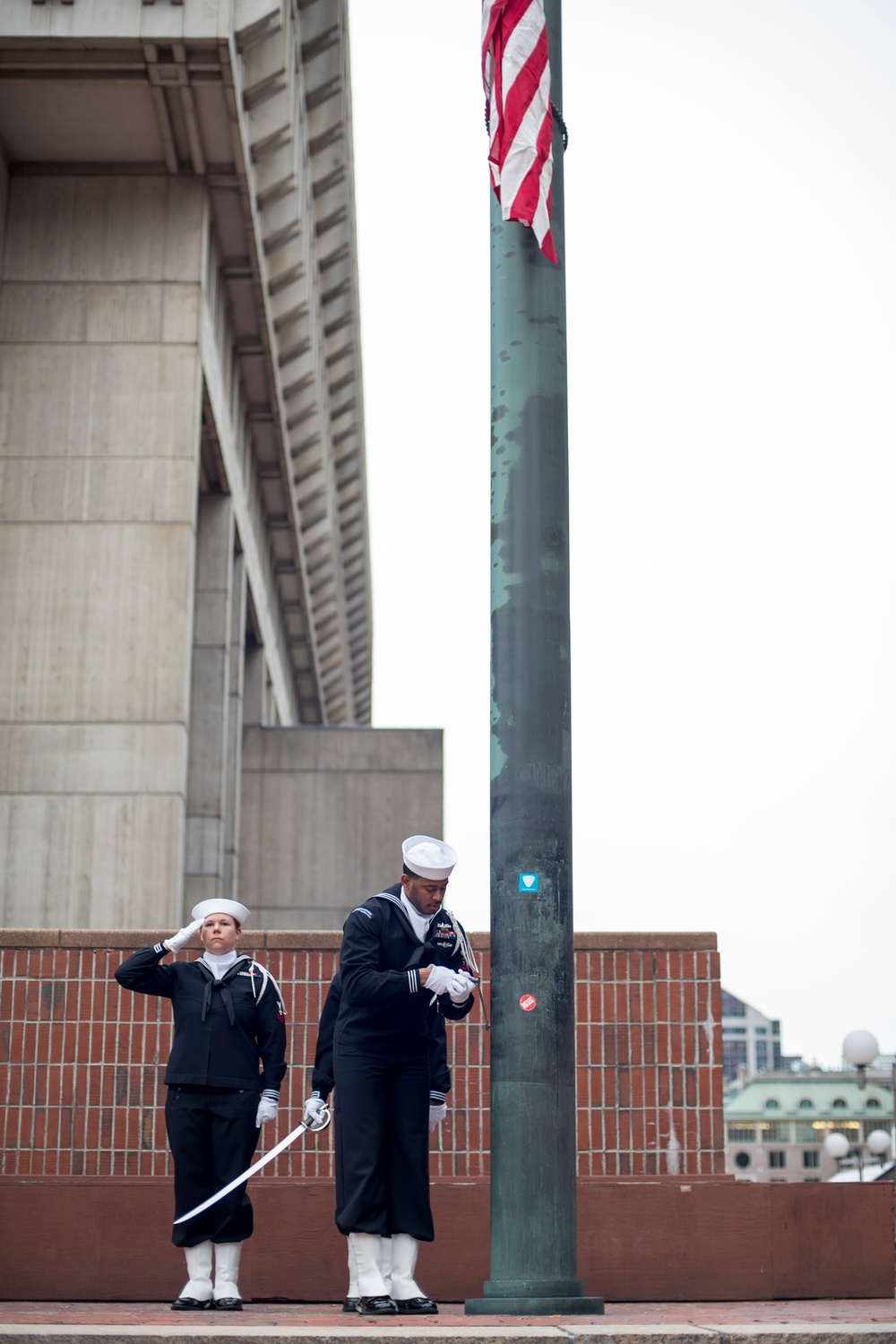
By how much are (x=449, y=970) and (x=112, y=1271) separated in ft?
8.61

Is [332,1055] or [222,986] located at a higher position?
[222,986]

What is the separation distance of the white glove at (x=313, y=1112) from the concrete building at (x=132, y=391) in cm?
1183

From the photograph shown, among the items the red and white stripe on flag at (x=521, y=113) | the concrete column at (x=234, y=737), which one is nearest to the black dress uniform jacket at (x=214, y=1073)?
the red and white stripe on flag at (x=521, y=113)

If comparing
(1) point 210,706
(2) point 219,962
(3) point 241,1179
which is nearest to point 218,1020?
(2) point 219,962

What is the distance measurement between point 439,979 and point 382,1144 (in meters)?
0.75

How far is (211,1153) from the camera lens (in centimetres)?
736

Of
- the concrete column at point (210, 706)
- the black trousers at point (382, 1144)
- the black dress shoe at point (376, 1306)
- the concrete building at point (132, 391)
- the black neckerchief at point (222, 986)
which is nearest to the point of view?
the black dress shoe at point (376, 1306)

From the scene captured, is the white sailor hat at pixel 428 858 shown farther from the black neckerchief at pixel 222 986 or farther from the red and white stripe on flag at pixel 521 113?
the red and white stripe on flag at pixel 521 113

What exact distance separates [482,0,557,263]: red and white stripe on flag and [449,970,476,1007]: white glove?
316cm

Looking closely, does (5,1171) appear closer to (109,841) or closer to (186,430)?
(109,841)

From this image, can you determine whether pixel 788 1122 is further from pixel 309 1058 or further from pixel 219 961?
pixel 219 961

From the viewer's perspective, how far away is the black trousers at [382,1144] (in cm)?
683

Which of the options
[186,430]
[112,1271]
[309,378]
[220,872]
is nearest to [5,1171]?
[112,1271]

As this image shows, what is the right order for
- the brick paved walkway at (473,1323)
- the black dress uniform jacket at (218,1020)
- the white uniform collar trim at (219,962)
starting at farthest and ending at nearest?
the white uniform collar trim at (219,962), the black dress uniform jacket at (218,1020), the brick paved walkway at (473,1323)
